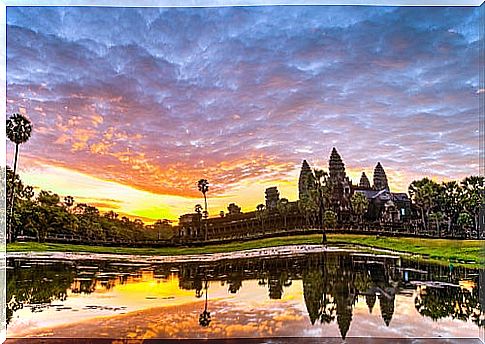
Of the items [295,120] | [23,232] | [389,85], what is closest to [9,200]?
[23,232]

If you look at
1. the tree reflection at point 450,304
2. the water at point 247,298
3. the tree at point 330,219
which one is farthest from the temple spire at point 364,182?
the tree reflection at point 450,304

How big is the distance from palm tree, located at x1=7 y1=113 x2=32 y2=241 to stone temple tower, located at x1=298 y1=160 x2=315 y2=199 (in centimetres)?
254

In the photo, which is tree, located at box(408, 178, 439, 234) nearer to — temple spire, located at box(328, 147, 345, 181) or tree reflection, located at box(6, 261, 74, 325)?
temple spire, located at box(328, 147, 345, 181)

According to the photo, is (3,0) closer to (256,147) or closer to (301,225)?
(256,147)

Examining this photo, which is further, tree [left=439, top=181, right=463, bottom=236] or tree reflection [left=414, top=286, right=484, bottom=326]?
tree [left=439, top=181, right=463, bottom=236]

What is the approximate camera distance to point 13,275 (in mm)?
6117

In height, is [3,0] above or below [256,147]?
above

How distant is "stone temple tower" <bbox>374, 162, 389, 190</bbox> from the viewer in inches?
245

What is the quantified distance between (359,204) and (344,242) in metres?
Result: 0.38

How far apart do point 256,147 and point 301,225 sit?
842 mm

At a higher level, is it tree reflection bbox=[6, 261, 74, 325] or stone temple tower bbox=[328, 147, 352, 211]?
stone temple tower bbox=[328, 147, 352, 211]

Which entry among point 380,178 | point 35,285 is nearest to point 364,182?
point 380,178

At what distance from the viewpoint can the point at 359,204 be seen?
628 cm

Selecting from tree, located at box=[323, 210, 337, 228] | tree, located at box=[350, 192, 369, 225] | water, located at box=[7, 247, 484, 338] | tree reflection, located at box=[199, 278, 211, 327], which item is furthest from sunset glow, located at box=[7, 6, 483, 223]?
tree reflection, located at box=[199, 278, 211, 327]
